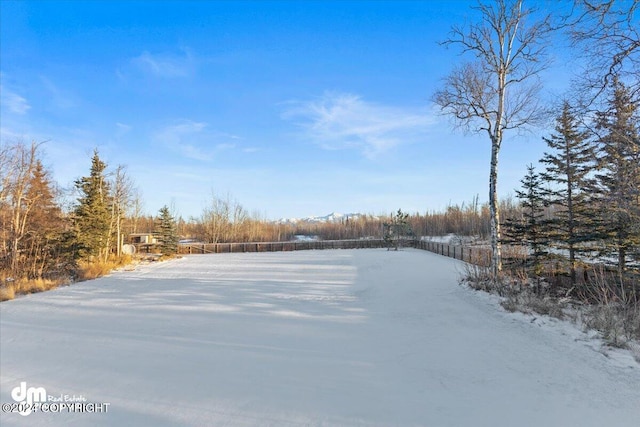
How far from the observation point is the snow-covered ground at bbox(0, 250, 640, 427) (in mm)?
2848

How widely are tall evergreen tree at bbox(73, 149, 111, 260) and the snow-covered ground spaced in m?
10.2

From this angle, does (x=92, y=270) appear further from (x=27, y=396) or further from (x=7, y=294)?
(x=27, y=396)

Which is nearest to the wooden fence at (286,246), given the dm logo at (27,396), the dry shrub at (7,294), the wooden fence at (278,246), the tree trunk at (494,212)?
the wooden fence at (278,246)

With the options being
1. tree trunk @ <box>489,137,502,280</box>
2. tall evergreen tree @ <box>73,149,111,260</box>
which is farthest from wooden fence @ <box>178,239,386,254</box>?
tree trunk @ <box>489,137,502,280</box>

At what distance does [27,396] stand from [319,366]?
3212mm

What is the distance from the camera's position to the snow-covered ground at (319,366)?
285 centimetres

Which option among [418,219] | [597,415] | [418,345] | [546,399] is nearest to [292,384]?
[418,345]

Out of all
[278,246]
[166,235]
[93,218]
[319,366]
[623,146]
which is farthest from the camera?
[278,246]

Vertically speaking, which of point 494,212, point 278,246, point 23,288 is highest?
point 494,212

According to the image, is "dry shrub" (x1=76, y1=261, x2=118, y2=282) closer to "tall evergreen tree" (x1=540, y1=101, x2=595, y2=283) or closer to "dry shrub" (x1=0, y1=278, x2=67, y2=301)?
"dry shrub" (x1=0, y1=278, x2=67, y2=301)

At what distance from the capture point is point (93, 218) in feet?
56.7

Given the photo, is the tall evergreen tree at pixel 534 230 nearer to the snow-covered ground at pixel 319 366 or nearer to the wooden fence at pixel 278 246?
the snow-covered ground at pixel 319 366

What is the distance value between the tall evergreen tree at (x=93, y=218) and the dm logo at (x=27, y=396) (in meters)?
15.5

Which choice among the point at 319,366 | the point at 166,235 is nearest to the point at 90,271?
the point at 166,235
